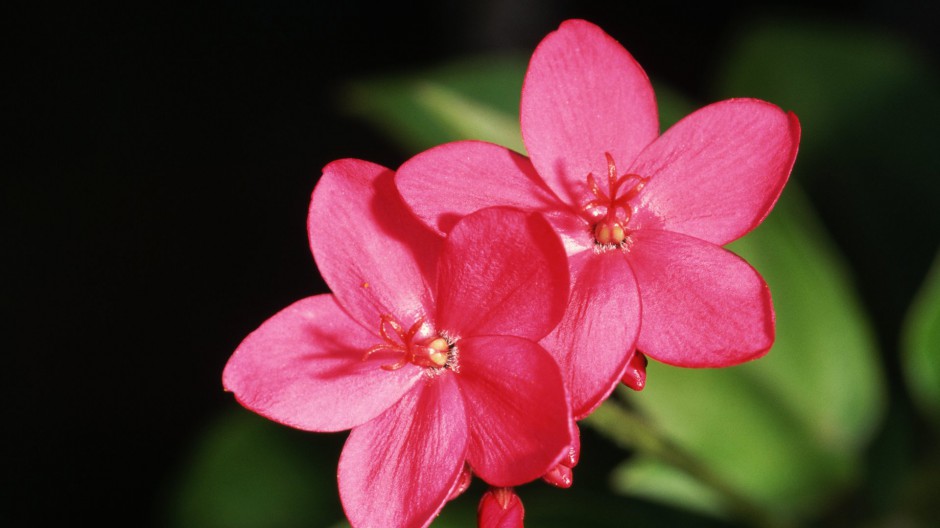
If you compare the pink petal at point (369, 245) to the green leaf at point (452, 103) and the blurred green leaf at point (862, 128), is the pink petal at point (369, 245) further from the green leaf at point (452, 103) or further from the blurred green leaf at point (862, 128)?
the blurred green leaf at point (862, 128)

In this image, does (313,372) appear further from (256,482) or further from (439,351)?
(256,482)

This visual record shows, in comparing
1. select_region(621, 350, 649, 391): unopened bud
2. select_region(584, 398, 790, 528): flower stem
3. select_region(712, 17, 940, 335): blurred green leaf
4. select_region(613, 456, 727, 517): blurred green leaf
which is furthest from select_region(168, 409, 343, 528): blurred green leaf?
select_region(712, 17, 940, 335): blurred green leaf

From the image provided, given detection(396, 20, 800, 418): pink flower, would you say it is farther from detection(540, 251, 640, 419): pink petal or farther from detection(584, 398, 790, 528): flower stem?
detection(584, 398, 790, 528): flower stem

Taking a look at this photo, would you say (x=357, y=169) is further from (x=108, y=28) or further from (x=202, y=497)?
(x=108, y=28)

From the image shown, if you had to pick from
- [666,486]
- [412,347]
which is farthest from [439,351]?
[666,486]

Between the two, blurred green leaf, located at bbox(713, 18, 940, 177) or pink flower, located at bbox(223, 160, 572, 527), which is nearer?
pink flower, located at bbox(223, 160, 572, 527)
